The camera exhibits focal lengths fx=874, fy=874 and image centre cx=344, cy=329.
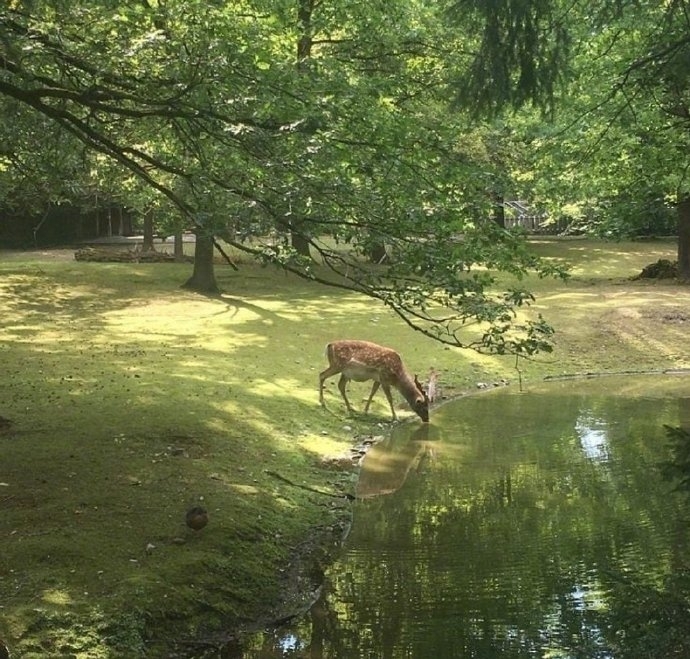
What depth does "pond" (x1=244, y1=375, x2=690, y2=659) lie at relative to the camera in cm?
544

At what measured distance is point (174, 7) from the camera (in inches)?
350

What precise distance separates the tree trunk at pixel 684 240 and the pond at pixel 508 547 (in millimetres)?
14202

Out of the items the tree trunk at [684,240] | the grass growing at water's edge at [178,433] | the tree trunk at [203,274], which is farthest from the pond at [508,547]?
the tree trunk at [684,240]

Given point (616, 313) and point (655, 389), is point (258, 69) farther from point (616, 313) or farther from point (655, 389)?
point (616, 313)

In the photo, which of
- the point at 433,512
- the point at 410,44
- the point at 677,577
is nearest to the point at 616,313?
the point at 410,44

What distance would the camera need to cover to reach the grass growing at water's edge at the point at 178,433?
577 cm

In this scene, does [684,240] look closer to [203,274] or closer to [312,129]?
[203,274]

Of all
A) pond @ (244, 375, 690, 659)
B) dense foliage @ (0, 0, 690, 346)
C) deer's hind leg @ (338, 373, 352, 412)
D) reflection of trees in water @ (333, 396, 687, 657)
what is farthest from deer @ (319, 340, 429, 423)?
dense foliage @ (0, 0, 690, 346)

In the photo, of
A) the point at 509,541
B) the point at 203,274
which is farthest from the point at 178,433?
the point at 203,274

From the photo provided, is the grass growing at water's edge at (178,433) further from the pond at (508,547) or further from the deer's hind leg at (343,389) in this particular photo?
the pond at (508,547)

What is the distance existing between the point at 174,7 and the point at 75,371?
6.17m

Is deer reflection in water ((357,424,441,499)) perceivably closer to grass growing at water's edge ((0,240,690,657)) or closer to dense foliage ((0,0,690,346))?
grass growing at water's edge ((0,240,690,657))

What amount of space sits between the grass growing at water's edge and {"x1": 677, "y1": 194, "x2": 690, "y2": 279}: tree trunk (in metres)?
1.82

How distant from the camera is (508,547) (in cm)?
724
